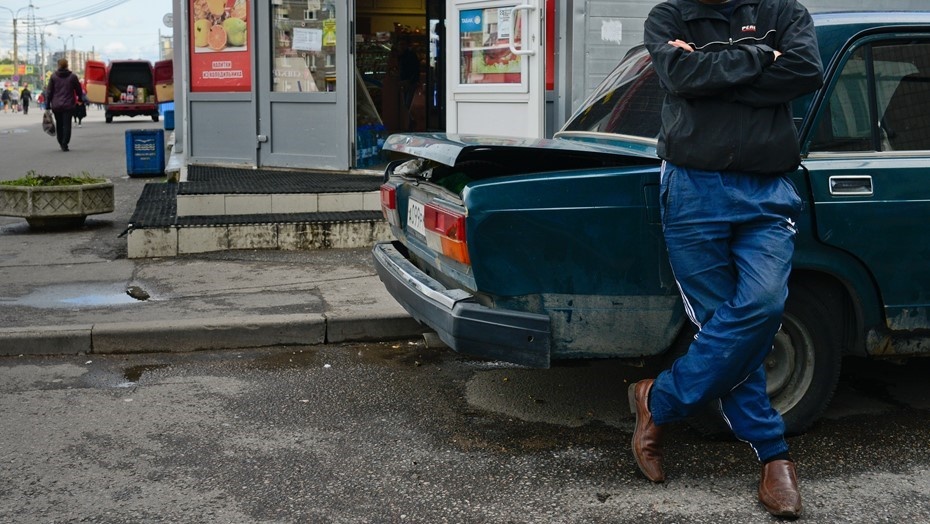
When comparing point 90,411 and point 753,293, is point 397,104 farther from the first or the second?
point 753,293

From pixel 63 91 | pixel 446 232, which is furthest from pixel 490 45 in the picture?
pixel 63 91

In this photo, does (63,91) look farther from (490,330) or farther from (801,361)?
(801,361)

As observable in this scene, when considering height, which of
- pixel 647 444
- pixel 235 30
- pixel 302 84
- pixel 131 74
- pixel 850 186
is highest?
pixel 131 74

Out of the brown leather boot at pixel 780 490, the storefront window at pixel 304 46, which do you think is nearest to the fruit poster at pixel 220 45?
the storefront window at pixel 304 46

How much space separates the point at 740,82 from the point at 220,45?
30.8 ft

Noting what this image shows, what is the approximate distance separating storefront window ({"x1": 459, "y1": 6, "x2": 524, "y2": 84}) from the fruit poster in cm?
272

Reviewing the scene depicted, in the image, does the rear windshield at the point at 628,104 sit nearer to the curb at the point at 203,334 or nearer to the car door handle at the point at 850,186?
the car door handle at the point at 850,186

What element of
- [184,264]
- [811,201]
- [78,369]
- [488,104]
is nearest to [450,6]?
[488,104]

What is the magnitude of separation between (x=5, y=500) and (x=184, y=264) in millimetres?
4637

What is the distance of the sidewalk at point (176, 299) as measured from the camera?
5926mm

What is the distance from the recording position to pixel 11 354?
19.1 feet

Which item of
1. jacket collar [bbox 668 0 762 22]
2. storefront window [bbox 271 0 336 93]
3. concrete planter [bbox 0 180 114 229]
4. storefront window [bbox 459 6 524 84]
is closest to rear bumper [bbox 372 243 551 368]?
jacket collar [bbox 668 0 762 22]

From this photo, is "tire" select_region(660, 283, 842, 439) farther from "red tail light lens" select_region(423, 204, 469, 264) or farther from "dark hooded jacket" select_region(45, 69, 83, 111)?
"dark hooded jacket" select_region(45, 69, 83, 111)

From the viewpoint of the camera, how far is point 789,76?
3.49 m
